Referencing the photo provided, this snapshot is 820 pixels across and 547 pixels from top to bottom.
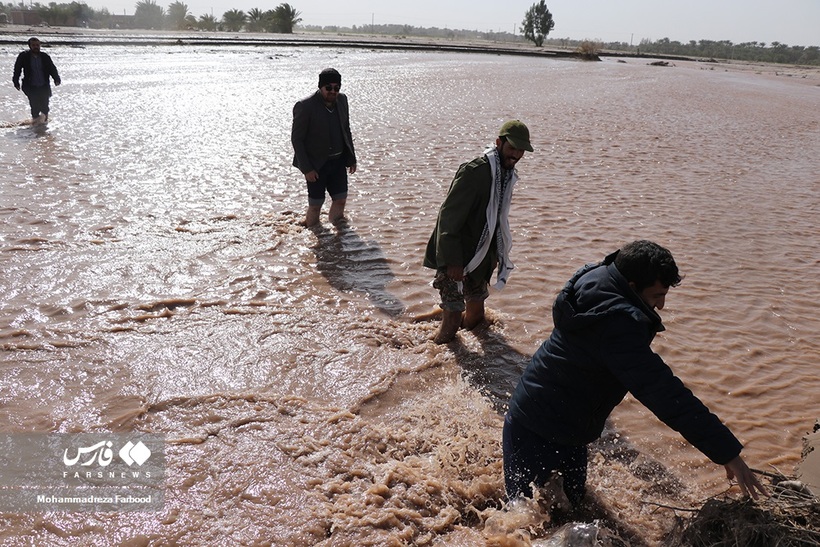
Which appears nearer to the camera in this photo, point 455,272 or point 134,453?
point 134,453

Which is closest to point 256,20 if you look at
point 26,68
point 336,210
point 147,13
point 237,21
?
point 237,21

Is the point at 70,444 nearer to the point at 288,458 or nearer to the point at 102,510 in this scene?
the point at 102,510

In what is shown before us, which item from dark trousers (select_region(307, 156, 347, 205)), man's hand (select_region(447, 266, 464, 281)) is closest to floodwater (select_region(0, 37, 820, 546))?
dark trousers (select_region(307, 156, 347, 205))

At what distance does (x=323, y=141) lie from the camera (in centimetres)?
664

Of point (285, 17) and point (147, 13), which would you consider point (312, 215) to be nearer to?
point (285, 17)

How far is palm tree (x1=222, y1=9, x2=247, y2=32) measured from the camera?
56500mm

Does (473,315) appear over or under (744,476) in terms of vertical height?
under

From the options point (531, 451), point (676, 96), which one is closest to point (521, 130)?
point (531, 451)

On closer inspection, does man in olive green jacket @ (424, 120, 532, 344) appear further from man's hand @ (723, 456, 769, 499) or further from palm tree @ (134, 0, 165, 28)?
palm tree @ (134, 0, 165, 28)

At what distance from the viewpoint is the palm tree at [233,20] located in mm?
56500

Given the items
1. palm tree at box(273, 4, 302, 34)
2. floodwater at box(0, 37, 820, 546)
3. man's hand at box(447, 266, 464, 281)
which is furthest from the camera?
palm tree at box(273, 4, 302, 34)

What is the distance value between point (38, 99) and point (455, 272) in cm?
1050
